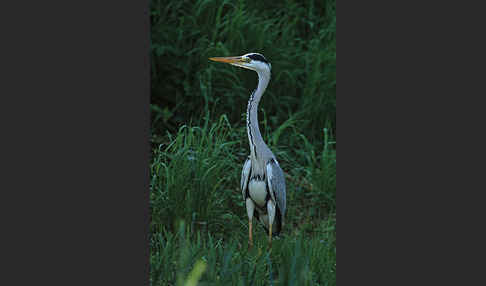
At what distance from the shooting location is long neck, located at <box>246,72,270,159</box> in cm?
340

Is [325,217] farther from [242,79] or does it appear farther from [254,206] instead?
[242,79]

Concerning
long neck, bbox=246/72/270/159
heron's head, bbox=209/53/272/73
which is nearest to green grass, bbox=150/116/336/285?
long neck, bbox=246/72/270/159

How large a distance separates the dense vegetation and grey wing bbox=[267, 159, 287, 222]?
107mm

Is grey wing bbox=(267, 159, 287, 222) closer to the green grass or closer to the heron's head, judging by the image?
the green grass

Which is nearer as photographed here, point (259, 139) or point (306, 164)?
point (259, 139)

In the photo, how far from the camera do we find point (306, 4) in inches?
150

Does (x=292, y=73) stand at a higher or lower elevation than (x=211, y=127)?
higher

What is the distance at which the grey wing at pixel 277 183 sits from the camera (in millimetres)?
3441

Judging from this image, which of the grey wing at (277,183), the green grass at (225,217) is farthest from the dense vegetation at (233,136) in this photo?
the grey wing at (277,183)

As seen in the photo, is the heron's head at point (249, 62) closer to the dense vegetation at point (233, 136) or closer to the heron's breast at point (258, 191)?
the dense vegetation at point (233, 136)

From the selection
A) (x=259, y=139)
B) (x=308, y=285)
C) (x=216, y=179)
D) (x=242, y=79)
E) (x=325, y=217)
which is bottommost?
(x=308, y=285)

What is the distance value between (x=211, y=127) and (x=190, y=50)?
0.49m

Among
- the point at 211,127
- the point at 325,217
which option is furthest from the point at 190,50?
the point at 325,217

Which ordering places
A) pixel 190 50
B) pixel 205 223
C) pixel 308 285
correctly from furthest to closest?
pixel 190 50, pixel 205 223, pixel 308 285
